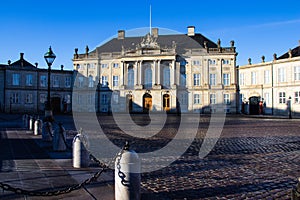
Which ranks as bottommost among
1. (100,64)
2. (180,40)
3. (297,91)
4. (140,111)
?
(140,111)

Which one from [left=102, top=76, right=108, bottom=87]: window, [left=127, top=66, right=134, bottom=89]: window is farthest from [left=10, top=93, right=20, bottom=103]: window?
[left=127, top=66, right=134, bottom=89]: window

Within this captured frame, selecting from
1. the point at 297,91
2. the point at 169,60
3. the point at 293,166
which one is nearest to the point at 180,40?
the point at 169,60

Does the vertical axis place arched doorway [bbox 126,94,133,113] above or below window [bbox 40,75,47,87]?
below

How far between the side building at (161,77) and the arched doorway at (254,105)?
6.72 ft

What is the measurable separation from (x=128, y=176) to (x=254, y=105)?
38948 millimetres

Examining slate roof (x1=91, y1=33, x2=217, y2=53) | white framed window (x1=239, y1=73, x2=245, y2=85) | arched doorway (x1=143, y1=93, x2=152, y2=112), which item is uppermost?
slate roof (x1=91, y1=33, x2=217, y2=53)

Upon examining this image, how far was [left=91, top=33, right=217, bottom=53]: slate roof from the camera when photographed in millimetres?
45312

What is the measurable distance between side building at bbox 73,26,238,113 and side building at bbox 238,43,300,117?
172 centimetres

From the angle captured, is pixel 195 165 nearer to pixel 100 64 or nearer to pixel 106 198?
pixel 106 198

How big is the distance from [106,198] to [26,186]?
1618mm

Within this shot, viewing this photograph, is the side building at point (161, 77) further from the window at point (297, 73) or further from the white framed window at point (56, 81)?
the window at point (297, 73)

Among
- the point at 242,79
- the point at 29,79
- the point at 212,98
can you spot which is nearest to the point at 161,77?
the point at 212,98

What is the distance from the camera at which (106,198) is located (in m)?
4.42

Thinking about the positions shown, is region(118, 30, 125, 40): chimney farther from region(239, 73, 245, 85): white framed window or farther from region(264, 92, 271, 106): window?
region(264, 92, 271, 106): window
